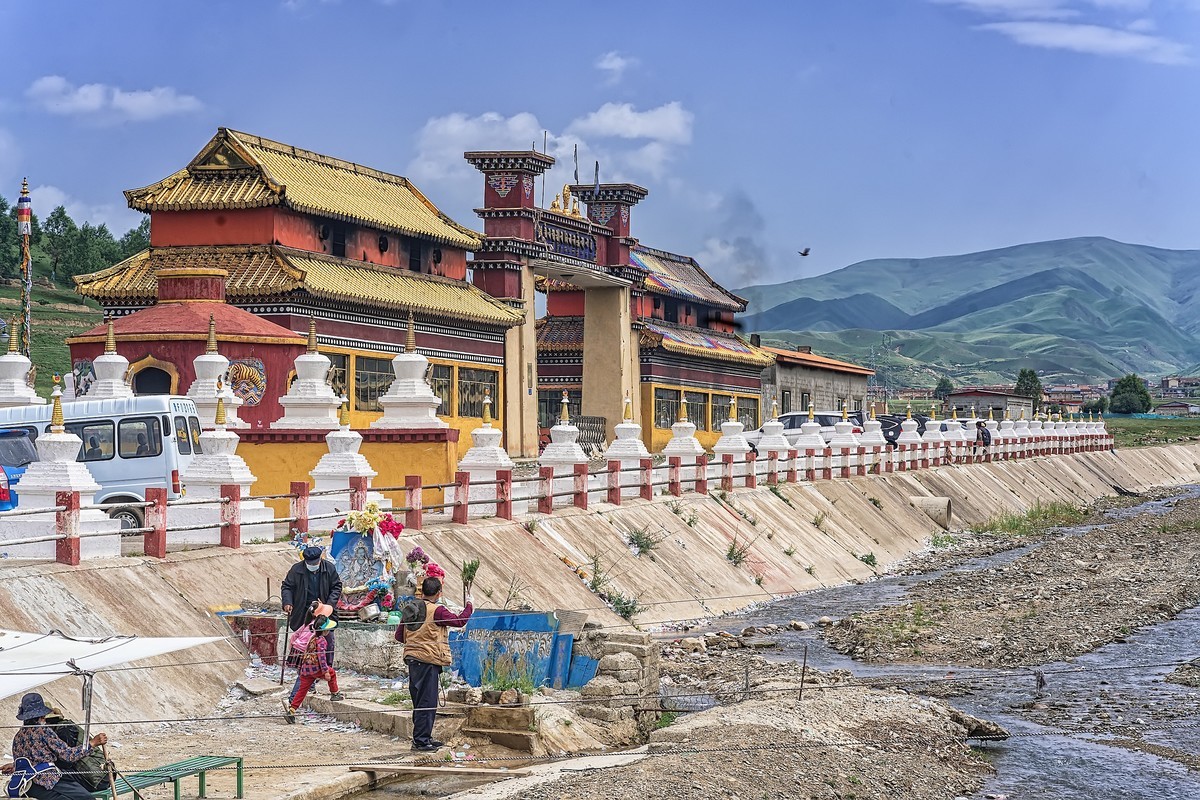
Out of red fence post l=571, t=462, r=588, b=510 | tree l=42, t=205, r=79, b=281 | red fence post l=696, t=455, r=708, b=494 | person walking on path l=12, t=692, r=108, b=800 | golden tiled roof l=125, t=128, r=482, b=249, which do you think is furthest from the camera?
tree l=42, t=205, r=79, b=281

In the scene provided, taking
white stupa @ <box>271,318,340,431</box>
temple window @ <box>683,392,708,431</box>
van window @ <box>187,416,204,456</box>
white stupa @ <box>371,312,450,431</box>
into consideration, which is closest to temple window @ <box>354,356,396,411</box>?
white stupa @ <box>371,312,450,431</box>

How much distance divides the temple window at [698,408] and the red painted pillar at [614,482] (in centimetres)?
2897

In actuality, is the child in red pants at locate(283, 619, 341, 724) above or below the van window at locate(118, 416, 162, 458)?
below

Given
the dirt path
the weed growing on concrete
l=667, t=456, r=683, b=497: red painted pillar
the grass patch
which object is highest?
l=667, t=456, r=683, b=497: red painted pillar

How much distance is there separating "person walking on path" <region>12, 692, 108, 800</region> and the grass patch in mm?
37332

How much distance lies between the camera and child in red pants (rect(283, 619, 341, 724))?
15.7 metres

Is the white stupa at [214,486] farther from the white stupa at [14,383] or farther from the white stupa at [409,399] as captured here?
the white stupa at [14,383]

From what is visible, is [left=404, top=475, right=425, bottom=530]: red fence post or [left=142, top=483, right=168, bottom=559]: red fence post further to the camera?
[left=404, top=475, right=425, bottom=530]: red fence post

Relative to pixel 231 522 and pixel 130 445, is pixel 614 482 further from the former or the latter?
pixel 231 522

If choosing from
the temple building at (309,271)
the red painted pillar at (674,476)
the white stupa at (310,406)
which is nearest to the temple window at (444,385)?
the temple building at (309,271)

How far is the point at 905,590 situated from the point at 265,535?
579 inches

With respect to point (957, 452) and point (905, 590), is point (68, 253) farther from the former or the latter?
point (905, 590)

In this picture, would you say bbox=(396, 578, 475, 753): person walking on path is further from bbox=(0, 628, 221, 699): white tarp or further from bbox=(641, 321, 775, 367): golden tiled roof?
bbox=(641, 321, 775, 367): golden tiled roof

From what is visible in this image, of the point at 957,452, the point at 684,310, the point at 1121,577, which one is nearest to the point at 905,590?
the point at 1121,577
